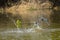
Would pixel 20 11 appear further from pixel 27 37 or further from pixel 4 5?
pixel 27 37

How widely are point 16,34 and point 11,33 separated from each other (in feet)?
1.39

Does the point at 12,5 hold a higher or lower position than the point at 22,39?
lower

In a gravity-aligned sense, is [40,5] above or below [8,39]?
below

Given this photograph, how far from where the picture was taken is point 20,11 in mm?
27484

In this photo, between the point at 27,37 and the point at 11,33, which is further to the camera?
the point at 11,33

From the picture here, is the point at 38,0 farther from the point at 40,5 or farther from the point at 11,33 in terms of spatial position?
the point at 11,33

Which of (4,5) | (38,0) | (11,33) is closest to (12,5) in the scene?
(4,5)

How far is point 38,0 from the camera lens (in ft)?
96.6

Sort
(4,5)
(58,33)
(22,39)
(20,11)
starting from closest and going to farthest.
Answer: (22,39), (58,33), (20,11), (4,5)

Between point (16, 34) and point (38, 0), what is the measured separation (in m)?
16.9

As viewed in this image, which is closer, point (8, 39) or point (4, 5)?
point (8, 39)

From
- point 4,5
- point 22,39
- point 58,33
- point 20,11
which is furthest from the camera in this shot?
point 4,5

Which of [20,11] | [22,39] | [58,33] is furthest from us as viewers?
[20,11]

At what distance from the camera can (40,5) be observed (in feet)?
94.1
